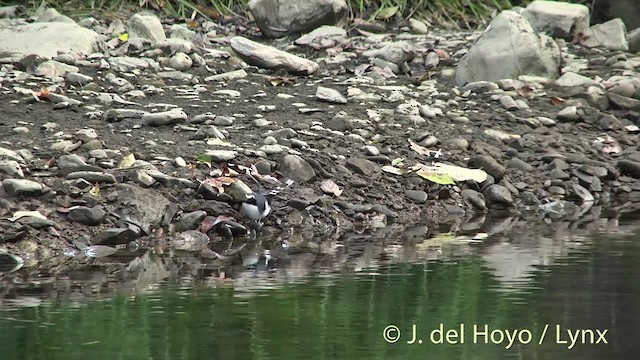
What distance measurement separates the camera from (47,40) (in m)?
8.70

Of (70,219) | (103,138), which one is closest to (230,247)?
(70,219)

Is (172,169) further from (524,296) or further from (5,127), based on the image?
(524,296)

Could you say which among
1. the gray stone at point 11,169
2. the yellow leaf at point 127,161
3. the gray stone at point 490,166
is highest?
the gray stone at point 11,169

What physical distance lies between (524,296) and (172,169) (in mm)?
2349

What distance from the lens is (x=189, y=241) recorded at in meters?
6.15

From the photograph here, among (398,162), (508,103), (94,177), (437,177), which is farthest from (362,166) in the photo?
(508,103)

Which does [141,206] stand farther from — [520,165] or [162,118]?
[520,165]

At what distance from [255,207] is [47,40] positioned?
2.90m

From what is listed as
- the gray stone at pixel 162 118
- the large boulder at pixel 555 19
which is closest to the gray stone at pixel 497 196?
the gray stone at pixel 162 118

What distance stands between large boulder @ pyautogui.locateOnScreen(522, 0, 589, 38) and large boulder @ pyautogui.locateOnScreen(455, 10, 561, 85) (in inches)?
38.0

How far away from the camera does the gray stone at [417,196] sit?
702 centimetres

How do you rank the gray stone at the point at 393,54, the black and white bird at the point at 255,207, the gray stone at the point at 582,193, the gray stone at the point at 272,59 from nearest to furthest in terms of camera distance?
the black and white bird at the point at 255,207 < the gray stone at the point at 582,193 < the gray stone at the point at 272,59 < the gray stone at the point at 393,54

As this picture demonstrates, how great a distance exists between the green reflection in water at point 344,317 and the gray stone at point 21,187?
4.17ft

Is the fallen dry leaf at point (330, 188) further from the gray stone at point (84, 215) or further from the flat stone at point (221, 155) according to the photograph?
the gray stone at point (84, 215)
